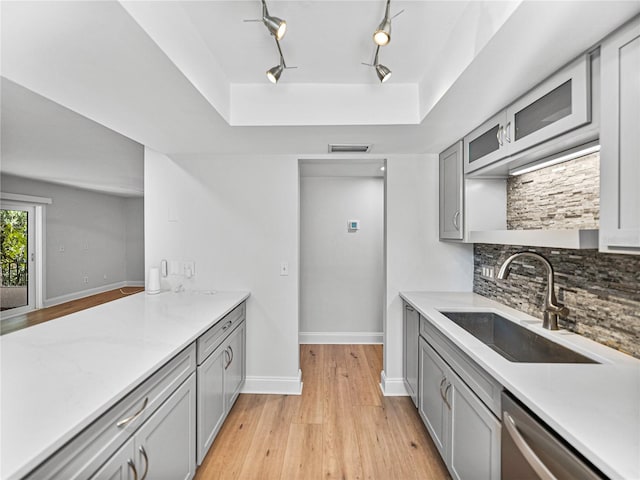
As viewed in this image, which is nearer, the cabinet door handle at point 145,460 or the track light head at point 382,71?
the cabinet door handle at point 145,460

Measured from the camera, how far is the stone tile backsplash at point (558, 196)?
145cm

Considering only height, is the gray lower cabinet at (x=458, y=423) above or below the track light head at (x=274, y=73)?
below

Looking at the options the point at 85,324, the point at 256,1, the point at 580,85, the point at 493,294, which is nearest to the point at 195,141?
the point at 256,1

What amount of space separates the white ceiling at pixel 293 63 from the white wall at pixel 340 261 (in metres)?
1.44

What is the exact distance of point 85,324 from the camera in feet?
5.37

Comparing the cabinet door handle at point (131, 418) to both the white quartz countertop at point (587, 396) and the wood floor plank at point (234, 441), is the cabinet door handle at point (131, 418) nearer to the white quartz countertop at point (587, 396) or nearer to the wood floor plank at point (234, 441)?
the wood floor plank at point (234, 441)

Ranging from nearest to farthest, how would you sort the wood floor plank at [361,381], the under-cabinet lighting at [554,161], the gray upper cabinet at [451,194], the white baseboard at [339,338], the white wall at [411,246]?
the under-cabinet lighting at [554,161]
the gray upper cabinet at [451,194]
the wood floor plank at [361,381]
the white wall at [411,246]
the white baseboard at [339,338]

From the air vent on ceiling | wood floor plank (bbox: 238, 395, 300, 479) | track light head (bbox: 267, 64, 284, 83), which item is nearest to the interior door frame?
wood floor plank (bbox: 238, 395, 300, 479)

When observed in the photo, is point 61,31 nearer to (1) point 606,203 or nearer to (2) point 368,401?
(1) point 606,203

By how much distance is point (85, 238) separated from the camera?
5.99m

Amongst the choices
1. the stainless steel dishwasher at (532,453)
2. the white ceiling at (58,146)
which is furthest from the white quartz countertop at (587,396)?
the white ceiling at (58,146)

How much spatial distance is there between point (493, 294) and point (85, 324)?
278 centimetres

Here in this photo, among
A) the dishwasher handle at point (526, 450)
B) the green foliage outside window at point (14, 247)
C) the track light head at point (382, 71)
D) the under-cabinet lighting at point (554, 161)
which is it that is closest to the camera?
the dishwasher handle at point (526, 450)

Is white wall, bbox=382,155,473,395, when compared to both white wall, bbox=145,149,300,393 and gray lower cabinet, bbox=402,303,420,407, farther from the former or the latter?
white wall, bbox=145,149,300,393
